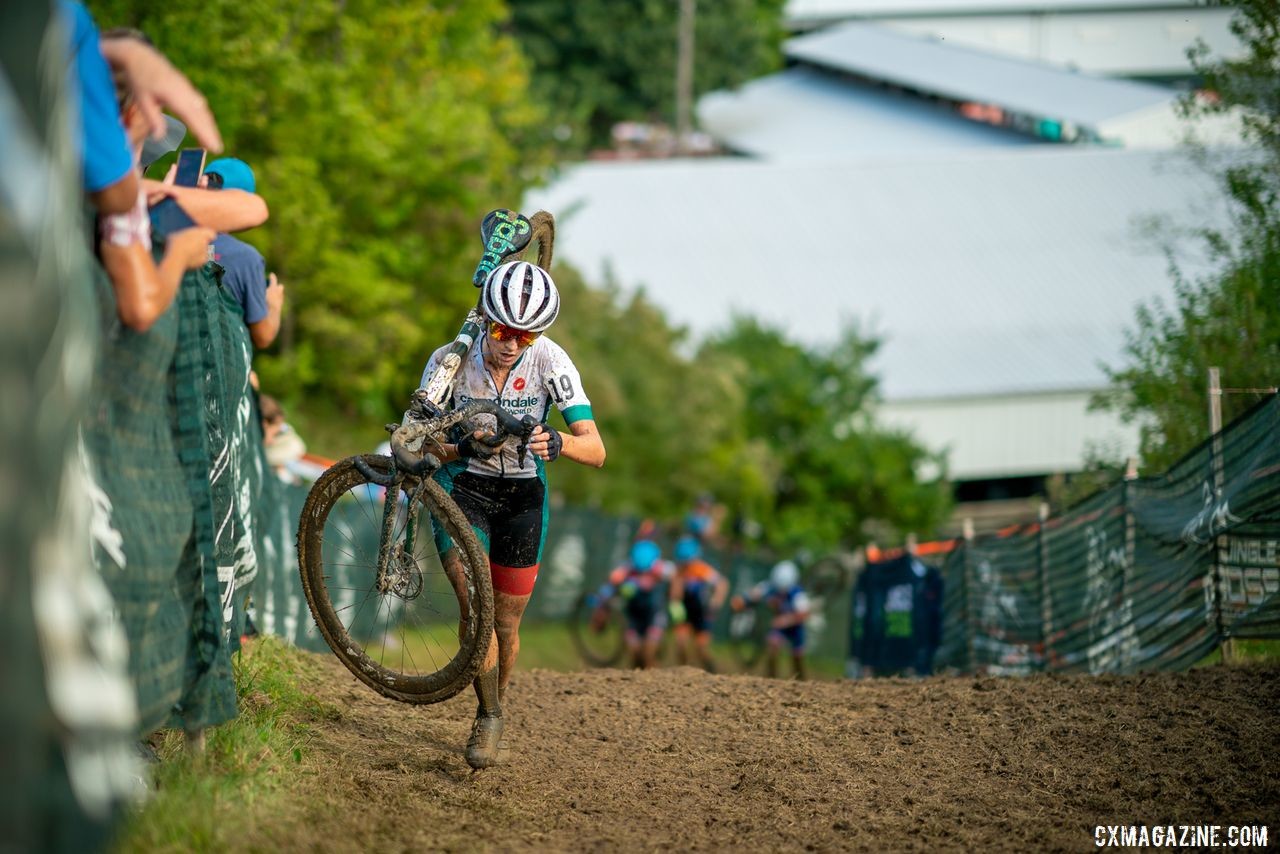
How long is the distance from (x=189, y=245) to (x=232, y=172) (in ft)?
8.50

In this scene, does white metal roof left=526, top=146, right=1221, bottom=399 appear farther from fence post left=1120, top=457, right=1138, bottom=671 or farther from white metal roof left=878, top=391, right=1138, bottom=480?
fence post left=1120, top=457, right=1138, bottom=671

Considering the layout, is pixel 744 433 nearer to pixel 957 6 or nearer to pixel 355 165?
pixel 355 165

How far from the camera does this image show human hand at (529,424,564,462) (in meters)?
5.98

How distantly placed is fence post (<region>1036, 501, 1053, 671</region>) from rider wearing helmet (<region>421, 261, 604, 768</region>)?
674 cm

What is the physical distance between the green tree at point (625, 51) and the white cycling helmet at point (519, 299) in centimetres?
5415

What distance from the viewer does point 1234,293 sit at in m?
14.2

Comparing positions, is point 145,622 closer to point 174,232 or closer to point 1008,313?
point 174,232

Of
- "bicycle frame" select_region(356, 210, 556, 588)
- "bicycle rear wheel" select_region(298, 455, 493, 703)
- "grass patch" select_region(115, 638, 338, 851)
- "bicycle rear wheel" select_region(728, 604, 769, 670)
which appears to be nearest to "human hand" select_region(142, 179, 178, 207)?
"bicycle frame" select_region(356, 210, 556, 588)

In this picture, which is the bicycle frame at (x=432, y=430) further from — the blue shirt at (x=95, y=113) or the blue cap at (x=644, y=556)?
the blue cap at (x=644, y=556)

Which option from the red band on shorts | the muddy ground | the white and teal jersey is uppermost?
the white and teal jersey

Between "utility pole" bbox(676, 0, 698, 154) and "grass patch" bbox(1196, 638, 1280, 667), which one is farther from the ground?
"utility pole" bbox(676, 0, 698, 154)

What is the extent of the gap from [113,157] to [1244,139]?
43.1 ft

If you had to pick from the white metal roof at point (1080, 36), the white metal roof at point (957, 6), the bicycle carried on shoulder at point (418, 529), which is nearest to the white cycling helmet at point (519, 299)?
the bicycle carried on shoulder at point (418, 529)

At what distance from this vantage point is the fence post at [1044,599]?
11914 mm
